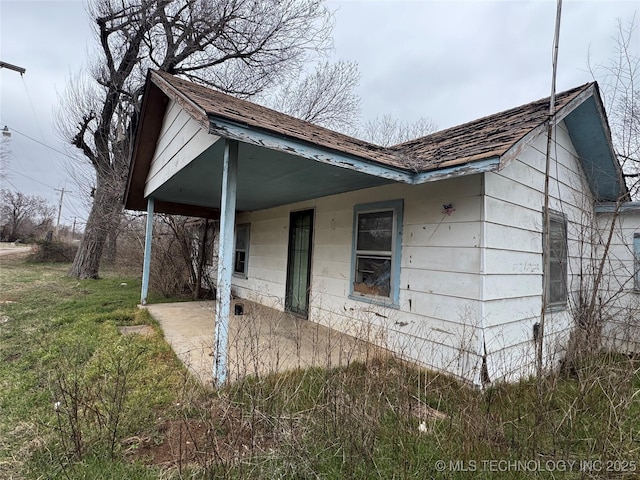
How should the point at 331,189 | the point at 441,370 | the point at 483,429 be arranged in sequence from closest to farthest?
the point at 483,429, the point at 441,370, the point at 331,189

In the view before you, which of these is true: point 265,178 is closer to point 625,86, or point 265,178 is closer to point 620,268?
point 625,86

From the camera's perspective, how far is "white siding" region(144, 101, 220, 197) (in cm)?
351

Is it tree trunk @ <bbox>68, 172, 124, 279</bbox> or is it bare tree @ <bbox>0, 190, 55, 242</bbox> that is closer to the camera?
tree trunk @ <bbox>68, 172, 124, 279</bbox>

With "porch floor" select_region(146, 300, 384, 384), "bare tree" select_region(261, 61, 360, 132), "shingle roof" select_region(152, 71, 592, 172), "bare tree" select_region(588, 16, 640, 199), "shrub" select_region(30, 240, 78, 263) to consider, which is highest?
"bare tree" select_region(261, 61, 360, 132)

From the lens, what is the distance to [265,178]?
4.40m

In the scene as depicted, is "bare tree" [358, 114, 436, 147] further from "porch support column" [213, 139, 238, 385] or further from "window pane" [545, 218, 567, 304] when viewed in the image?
"porch support column" [213, 139, 238, 385]

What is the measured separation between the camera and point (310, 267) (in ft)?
19.1

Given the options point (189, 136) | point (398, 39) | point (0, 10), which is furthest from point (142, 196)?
point (398, 39)

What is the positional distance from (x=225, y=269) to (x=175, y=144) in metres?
2.60

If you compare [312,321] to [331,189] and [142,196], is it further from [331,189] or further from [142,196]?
[142,196]

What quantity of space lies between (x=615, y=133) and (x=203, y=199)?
7.91 meters

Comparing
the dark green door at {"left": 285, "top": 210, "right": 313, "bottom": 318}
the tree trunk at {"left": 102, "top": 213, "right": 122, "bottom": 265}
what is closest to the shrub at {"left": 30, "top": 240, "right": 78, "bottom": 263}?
the tree trunk at {"left": 102, "top": 213, "right": 122, "bottom": 265}

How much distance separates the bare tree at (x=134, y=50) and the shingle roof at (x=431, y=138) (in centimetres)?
816

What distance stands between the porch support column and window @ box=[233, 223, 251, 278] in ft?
17.8
